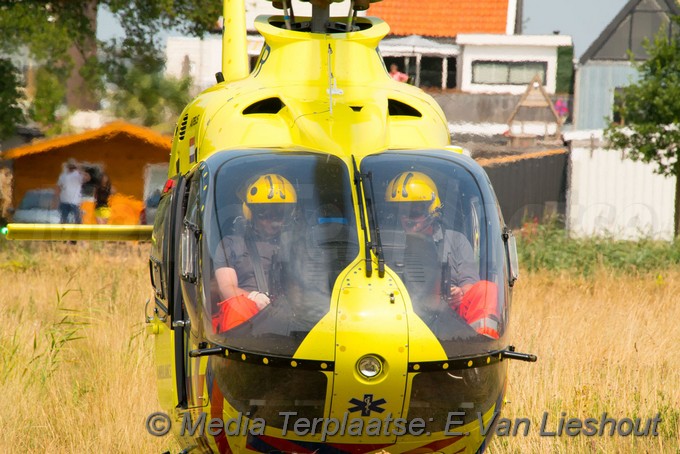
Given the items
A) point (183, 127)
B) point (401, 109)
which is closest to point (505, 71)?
point (183, 127)

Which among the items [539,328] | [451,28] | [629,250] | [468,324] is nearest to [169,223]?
[468,324]

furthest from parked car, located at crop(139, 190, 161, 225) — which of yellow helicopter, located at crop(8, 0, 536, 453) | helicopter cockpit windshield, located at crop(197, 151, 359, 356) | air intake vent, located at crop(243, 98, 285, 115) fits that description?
helicopter cockpit windshield, located at crop(197, 151, 359, 356)

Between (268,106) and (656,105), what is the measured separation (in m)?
16.5

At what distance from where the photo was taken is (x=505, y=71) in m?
37.3

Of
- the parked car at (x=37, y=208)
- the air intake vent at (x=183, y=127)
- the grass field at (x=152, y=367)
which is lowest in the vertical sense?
the grass field at (x=152, y=367)

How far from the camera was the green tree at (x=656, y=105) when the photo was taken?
69.5 feet

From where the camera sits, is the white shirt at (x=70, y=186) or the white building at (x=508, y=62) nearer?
the white shirt at (x=70, y=186)

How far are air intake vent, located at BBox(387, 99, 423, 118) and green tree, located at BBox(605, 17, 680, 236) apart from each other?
15380mm

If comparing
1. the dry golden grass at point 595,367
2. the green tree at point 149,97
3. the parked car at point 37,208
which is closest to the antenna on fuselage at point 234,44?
the dry golden grass at point 595,367

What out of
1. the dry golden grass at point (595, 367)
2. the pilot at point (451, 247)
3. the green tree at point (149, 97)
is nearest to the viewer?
the pilot at point (451, 247)

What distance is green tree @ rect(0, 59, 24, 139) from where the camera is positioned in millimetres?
20531

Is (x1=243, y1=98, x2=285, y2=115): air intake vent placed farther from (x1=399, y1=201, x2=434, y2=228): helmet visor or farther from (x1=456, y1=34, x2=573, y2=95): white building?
(x1=456, y1=34, x2=573, y2=95): white building

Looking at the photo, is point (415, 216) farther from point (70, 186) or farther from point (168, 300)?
point (70, 186)

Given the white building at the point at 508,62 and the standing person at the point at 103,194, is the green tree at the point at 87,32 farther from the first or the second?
the white building at the point at 508,62
